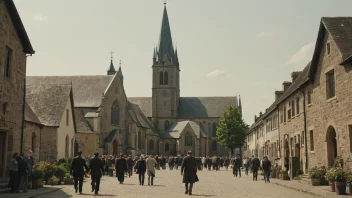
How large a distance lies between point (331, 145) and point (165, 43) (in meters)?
71.2

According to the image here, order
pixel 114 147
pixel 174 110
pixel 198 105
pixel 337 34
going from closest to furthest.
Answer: pixel 337 34
pixel 114 147
pixel 174 110
pixel 198 105

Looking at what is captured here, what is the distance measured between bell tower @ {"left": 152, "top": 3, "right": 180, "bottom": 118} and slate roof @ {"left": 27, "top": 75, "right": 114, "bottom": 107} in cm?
3043

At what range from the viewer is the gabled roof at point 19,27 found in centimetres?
1917

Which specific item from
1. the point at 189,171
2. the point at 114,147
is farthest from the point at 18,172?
the point at 114,147

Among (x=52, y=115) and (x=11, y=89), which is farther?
(x=52, y=115)

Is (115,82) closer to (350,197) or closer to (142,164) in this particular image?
(142,164)

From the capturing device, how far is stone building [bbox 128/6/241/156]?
271 ft

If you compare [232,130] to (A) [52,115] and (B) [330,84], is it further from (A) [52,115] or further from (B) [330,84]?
(B) [330,84]

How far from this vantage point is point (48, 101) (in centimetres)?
3478

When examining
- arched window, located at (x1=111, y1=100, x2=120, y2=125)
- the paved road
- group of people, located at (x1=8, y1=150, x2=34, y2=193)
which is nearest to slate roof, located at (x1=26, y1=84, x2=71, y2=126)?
the paved road

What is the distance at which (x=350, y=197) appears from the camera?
48.5 ft

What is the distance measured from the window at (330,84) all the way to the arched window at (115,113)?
1634 inches

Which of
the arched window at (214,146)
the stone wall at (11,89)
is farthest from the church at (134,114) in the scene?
the stone wall at (11,89)

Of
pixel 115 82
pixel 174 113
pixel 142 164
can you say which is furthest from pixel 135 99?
pixel 142 164
